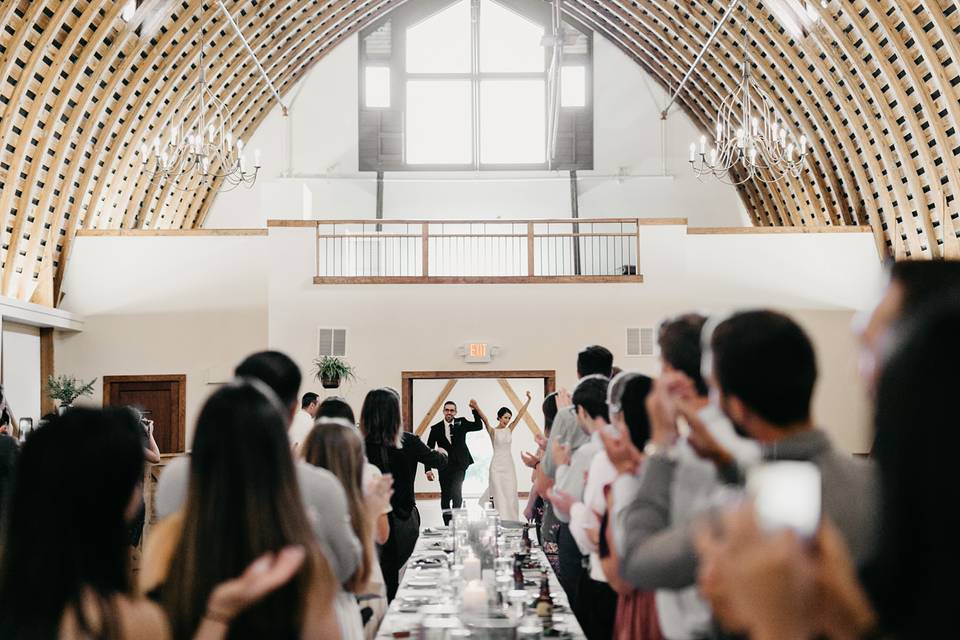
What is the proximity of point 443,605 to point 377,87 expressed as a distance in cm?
1455

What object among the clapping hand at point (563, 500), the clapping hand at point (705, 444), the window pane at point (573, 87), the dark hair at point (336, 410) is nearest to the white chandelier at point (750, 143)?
the window pane at point (573, 87)

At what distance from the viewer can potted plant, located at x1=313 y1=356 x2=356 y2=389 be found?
11859 millimetres

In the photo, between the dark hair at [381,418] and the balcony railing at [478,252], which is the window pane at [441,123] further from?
the dark hair at [381,418]

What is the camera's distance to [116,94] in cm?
1266

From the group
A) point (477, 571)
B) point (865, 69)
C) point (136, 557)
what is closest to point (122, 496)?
point (477, 571)

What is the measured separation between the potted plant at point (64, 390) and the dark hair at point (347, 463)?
9.52 metres

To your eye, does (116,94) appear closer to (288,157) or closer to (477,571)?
(288,157)

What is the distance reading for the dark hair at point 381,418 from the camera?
4.98 metres

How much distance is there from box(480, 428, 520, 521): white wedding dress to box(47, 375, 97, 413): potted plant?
532cm

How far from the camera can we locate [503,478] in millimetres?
10438

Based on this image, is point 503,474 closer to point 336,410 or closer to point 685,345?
point 336,410

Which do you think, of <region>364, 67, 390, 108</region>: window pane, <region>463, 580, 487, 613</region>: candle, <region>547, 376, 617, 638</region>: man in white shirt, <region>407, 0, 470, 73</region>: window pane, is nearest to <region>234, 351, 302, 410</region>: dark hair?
<region>547, 376, 617, 638</region>: man in white shirt

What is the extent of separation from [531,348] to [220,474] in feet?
35.7

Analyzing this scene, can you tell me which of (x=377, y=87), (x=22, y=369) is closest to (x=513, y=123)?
(x=377, y=87)
